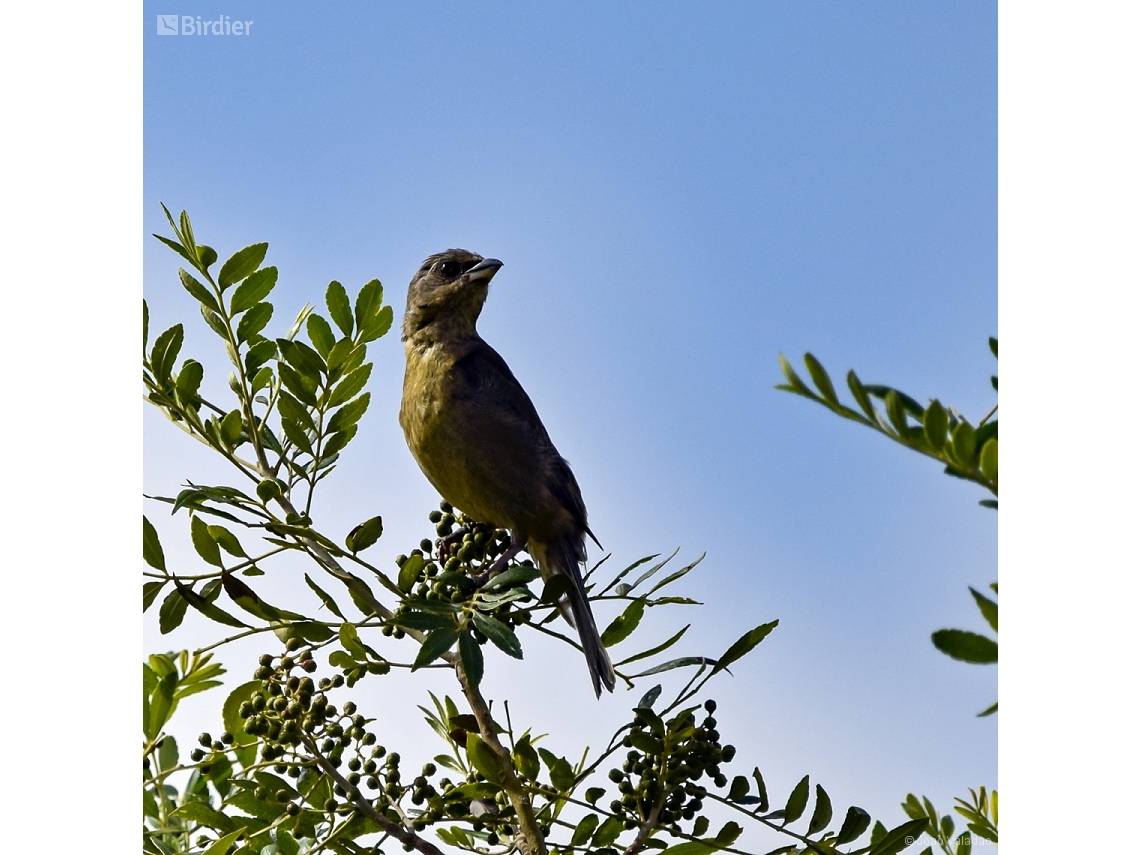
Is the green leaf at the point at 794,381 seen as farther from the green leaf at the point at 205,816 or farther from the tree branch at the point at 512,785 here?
the green leaf at the point at 205,816

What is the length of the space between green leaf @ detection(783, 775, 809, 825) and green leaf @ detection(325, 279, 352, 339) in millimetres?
952

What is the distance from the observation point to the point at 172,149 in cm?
232

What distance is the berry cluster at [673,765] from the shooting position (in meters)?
1.51

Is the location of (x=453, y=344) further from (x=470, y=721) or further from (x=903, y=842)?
(x=903, y=842)

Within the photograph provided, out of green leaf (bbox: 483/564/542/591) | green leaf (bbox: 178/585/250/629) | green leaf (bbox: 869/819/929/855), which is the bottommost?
green leaf (bbox: 869/819/929/855)

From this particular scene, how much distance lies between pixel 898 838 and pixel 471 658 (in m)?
0.60

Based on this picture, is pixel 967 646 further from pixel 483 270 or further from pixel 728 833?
pixel 483 270

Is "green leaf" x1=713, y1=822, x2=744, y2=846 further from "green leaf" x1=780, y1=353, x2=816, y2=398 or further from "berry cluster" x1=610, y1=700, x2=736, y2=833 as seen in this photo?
"green leaf" x1=780, y1=353, x2=816, y2=398

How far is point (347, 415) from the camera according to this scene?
1807mm

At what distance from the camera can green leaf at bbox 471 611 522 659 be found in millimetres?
1425

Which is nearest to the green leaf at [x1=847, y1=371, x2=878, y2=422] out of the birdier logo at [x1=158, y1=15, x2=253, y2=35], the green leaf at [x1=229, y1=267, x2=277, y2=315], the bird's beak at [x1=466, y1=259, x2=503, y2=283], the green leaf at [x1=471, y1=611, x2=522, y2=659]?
the green leaf at [x1=471, y1=611, x2=522, y2=659]

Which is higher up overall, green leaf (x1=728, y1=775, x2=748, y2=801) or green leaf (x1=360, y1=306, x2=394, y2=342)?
green leaf (x1=360, y1=306, x2=394, y2=342)
